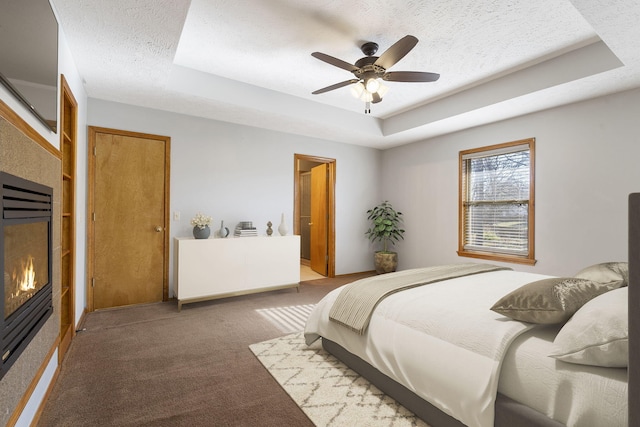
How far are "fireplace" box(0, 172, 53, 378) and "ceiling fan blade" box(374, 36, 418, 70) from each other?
2362 millimetres

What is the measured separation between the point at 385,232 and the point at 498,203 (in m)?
1.83

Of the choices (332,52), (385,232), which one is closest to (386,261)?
(385,232)

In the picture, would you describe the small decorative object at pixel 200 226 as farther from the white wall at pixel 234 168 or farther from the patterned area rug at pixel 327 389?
the patterned area rug at pixel 327 389

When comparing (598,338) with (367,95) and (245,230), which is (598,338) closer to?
(367,95)

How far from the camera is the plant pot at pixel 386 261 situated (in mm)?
5332

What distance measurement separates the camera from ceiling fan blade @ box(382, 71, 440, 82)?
8.92 feet

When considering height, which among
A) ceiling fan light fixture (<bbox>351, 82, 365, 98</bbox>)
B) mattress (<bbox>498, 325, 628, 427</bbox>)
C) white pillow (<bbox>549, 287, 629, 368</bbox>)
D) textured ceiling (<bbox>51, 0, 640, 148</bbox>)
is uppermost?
textured ceiling (<bbox>51, 0, 640, 148</bbox>)

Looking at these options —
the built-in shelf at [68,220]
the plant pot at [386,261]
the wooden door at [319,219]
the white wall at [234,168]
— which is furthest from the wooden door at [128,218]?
the plant pot at [386,261]

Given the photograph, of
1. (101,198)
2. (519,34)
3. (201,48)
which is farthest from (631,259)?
(101,198)

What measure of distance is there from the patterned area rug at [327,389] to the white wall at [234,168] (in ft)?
7.32

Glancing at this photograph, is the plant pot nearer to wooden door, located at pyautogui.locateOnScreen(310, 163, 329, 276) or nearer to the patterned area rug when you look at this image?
wooden door, located at pyautogui.locateOnScreen(310, 163, 329, 276)

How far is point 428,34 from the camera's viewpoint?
8.90ft

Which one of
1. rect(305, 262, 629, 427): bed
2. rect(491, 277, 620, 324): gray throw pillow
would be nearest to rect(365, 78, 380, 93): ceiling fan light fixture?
rect(305, 262, 629, 427): bed

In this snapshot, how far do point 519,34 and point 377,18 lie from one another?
1276 mm
